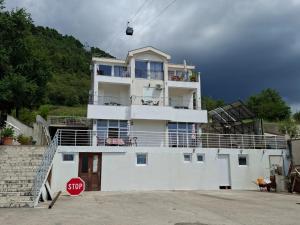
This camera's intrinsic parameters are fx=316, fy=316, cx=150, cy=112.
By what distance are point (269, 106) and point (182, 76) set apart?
45.2 m

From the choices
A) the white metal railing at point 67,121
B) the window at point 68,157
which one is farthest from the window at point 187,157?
the white metal railing at point 67,121

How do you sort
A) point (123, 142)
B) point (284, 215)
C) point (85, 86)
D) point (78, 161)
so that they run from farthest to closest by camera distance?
point (85, 86) → point (123, 142) → point (78, 161) → point (284, 215)

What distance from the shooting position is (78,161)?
20516 mm

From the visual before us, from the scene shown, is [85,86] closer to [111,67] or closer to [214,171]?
[111,67]

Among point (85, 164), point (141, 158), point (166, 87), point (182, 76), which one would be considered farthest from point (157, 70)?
point (85, 164)

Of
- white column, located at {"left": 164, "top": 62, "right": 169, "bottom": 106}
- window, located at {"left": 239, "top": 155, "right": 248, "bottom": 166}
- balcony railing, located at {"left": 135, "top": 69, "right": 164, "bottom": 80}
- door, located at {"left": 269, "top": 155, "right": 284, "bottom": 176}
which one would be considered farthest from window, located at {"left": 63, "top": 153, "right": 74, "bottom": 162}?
door, located at {"left": 269, "top": 155, "right": 284, "bottom": 176}

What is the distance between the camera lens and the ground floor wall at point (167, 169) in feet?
67.2

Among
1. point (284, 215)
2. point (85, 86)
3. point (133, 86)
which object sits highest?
point (85, 86)

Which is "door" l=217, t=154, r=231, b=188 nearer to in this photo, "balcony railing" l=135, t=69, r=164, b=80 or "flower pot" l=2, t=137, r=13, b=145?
"balcony railing" l=135, t=69, r=164, b=80

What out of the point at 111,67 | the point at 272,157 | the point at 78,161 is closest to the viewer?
the point at 78,161

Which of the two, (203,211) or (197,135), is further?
(197,135)

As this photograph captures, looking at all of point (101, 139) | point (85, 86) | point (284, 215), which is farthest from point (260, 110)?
point (284, 215)

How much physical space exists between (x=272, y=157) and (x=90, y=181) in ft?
45.4

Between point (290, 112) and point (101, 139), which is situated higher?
point (290, 112)
